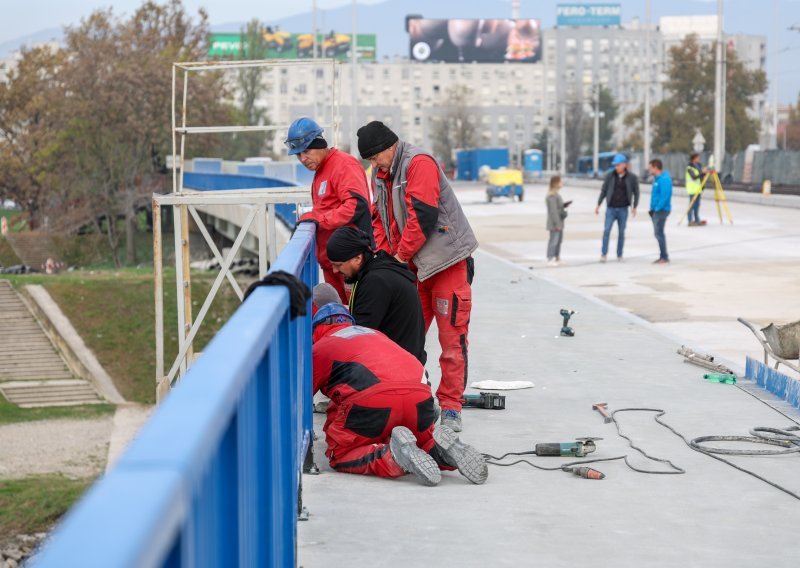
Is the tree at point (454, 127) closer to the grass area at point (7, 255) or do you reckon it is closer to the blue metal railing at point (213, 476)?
the grass area at point (7, 255)

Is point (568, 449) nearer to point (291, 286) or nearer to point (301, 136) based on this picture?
point (301, 136)

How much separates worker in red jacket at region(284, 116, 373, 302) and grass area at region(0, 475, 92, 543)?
61.6 ft

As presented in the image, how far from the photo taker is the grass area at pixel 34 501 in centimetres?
2539

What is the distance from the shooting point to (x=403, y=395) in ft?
19.9

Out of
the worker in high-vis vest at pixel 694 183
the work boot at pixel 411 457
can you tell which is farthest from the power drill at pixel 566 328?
the worker in high-vis vest at pixel 694 183

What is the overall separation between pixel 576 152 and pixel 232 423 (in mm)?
138624

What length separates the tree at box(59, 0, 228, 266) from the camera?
205 ft

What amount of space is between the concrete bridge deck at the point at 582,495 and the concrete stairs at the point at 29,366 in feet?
102

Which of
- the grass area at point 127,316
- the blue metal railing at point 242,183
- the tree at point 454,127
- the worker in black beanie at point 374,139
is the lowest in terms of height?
the grass area at point 127,316

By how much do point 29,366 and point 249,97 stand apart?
44280 millimetres

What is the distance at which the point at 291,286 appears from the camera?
13.7 ft

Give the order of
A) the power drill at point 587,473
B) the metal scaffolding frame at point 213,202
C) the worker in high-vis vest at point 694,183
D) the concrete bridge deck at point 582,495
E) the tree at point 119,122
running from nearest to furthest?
the concrete bridge deck at point 582,495 < the power drill at point 587,473 < the metal scaffolding frame at point 213,202 < the worker in high-vis vest at point 694,183 < the tree at point 119,122

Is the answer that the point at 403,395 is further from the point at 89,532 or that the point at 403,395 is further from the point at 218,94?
the point at 218,94

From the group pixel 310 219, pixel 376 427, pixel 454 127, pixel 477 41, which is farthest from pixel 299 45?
pixel 376 427
